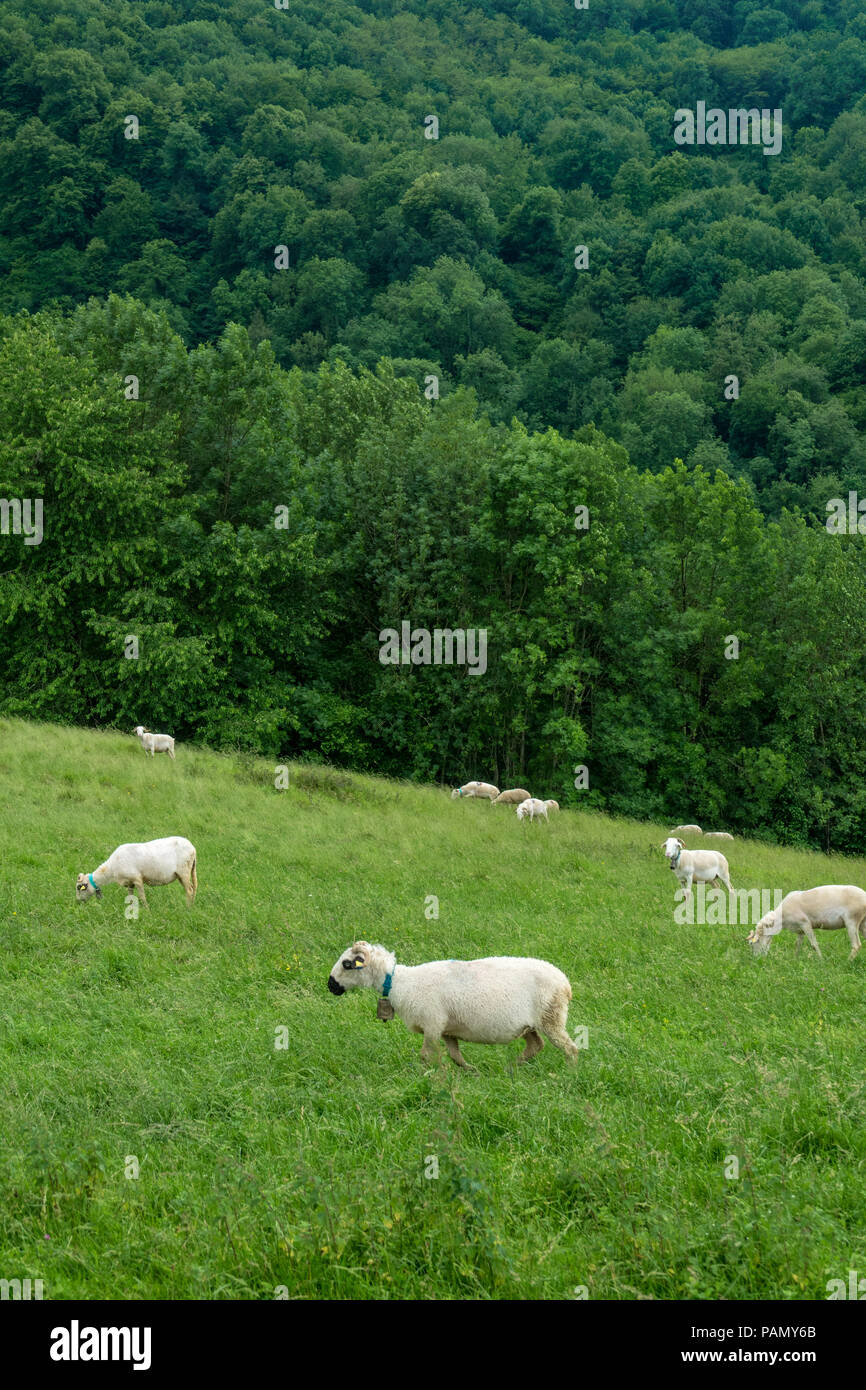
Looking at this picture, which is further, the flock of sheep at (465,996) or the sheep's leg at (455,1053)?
the sheep's leg at (455,1053)

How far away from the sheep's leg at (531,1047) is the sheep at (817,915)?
5908 mm

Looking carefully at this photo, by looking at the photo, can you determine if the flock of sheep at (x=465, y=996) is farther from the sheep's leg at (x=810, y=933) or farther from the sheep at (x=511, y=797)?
the sheep at (x=511, y=797)

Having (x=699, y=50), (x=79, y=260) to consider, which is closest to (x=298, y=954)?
(x=79, y=260)

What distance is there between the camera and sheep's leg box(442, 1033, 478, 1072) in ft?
30.5

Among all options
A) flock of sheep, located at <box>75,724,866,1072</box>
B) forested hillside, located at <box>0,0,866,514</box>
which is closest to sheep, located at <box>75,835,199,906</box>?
flock of sheep, located at <box>75,724,866,1072</box>

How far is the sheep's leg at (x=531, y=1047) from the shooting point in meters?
9.34

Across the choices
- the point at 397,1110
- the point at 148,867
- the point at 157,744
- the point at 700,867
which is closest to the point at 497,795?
the point at 157,744

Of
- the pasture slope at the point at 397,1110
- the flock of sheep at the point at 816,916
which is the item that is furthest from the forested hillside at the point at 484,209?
the pasture slope at the point at 397,1110

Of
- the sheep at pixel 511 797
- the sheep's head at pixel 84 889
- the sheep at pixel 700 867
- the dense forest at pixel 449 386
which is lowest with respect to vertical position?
the sheep at pixel 511 797

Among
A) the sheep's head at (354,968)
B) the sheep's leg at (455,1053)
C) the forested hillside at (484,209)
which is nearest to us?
the sheep's leg at (455,1053)

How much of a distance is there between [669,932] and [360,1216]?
949cm

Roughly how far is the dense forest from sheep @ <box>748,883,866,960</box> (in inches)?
958

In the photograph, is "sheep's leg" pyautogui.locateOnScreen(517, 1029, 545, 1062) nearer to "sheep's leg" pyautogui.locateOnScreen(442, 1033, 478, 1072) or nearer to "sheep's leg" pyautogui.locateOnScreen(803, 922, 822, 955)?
"sheep's leg" pyautogui.locateOnScreen(442, 1033, 478, 1072)
